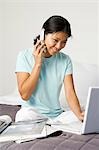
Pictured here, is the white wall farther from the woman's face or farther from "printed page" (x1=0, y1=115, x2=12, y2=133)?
"printed page" (x1=0, y1=115, x2=12, y2=133)

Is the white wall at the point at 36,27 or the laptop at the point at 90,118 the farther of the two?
the white wall at the point at 36,27

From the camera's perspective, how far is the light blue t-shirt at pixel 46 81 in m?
1.60

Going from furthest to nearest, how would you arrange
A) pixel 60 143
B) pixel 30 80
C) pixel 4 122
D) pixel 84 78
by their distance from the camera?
pixel 84 78 → pixel 30 80 → pixel 4 122 → pixel 60 143

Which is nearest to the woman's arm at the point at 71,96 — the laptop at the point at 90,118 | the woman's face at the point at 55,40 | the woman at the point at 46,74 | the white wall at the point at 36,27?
the woman at the point at 46,74

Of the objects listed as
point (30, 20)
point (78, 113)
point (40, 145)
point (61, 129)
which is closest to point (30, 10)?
point (30, 20)

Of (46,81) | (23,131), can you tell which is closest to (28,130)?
(23,131)

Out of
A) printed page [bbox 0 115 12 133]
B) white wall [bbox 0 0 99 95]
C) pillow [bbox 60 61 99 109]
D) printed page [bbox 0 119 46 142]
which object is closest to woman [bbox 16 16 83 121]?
printed page [bbox 0 115 12 133]

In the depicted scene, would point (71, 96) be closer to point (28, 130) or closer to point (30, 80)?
point (30, 80)

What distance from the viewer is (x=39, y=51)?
5.17ft

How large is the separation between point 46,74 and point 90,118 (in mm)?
562

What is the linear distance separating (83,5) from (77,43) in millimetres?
333

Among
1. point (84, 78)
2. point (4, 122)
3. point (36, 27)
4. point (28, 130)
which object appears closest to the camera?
point (28, 130)

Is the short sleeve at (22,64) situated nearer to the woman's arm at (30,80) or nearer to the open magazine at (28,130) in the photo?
the woman's arm at (30,80)

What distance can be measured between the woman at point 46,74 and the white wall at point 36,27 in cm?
96
